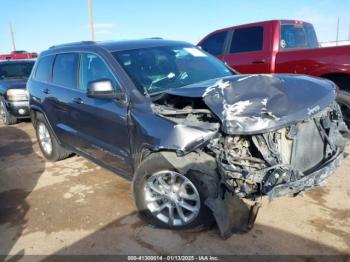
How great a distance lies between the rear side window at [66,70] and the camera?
4477 millimetres

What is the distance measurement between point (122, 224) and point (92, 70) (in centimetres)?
184

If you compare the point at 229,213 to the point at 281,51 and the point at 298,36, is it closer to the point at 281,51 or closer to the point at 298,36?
the point at 281,51

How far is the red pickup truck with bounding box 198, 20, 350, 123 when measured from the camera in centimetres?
526

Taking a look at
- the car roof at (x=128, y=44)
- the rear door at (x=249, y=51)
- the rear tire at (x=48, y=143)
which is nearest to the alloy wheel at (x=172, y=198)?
the car roof at (x=128, y=44)

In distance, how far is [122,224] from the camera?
357 centimetres

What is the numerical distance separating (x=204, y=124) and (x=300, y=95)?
0.92 metres

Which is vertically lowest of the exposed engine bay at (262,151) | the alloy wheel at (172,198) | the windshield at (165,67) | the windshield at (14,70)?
the alloy wheel at (172,198)

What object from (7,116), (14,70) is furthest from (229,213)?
(14,70)

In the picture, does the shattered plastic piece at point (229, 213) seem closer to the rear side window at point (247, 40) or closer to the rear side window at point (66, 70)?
the rear side window at point (66, 70)

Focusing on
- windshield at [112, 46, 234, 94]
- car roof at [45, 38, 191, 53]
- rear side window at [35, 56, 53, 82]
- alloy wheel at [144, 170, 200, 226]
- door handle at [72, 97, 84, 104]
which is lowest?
alloy wheel at [144, 170, 200, 226]

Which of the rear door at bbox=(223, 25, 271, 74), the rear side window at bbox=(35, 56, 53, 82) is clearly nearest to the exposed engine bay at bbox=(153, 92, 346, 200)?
the rear side window at bbox=(35, 56, 53, 82)

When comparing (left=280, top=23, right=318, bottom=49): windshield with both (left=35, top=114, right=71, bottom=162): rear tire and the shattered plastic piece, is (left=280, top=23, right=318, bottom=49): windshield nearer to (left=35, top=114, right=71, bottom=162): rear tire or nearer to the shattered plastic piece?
the shattered plastic piece

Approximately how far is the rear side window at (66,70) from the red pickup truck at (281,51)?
3.28m

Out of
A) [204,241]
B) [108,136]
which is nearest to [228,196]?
[204,241]
